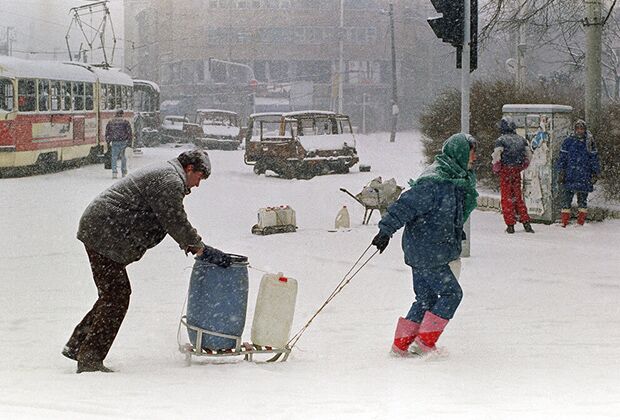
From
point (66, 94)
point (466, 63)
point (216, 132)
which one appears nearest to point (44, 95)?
point (66, 94)

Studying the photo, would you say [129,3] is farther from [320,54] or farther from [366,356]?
[366,356]

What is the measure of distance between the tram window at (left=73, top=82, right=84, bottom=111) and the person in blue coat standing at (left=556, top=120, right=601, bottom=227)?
58.6 ft

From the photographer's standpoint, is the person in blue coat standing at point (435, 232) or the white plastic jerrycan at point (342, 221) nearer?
Result: the person in blue coat standing at point (435, 232)

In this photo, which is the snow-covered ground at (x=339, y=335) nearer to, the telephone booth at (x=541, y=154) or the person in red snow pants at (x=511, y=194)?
the person in red snow pants at (x=511, y=194)

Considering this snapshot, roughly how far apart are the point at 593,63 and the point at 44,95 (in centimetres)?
1478

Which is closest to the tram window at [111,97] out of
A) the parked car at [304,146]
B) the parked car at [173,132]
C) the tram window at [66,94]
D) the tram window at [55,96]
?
the tram window at [66,94]

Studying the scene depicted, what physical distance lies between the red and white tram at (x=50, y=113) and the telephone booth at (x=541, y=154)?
1392 centimetres

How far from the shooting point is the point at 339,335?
7723 mm

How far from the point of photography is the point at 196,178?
20.9 ft

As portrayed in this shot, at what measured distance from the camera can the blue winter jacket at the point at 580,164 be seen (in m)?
13.8

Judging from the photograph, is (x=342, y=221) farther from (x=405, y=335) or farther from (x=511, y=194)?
(x=405, y=335)

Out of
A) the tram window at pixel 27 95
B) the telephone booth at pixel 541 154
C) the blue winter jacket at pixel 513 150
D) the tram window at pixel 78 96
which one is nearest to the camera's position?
the blue winter jacket at pixel 513 150

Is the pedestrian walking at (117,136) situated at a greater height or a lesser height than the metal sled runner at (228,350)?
greater

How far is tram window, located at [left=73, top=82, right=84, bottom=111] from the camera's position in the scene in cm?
2878
